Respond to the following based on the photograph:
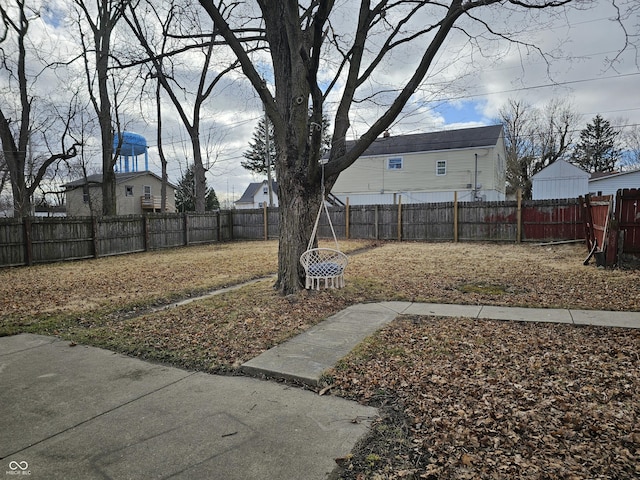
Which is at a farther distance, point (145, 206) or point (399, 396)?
point (145, 206)

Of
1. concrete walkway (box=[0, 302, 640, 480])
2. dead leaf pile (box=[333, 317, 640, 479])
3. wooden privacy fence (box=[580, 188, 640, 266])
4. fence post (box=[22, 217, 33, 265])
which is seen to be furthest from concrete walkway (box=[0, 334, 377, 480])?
fence post (box=[22, 217, 33, 265])

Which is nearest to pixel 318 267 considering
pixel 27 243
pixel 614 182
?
pixel 27 243

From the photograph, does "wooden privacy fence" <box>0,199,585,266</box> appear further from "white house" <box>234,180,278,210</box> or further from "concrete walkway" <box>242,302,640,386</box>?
"white house" <box>234,180,278,210</box>

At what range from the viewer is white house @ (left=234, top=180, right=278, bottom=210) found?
42.2m

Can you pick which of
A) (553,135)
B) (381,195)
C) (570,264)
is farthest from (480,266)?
(553,135)

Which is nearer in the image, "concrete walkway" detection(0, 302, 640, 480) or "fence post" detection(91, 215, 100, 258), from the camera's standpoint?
"concrete walkway" detection(0, 302, 640, 480)

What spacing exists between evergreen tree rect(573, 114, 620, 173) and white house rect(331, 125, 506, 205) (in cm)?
1434

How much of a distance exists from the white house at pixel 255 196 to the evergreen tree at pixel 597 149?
29.9 metres

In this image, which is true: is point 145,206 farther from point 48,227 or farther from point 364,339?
point 364,339

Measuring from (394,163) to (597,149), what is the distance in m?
22.9

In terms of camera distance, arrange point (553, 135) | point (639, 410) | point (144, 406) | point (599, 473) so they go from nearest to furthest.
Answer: point (599, 473), point (639, 410), point (144, 406), point (553, 135)

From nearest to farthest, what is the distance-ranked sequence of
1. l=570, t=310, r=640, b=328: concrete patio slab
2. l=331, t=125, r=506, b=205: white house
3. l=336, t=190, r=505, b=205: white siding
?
l=570, t=310, r=640, b=328: concrete patio slab, l=331, t=125, r=506, b=205: white house, l=336, t=190, r=505, b=205: white siding

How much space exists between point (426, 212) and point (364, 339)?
1324 cm

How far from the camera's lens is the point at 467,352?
369 cm
